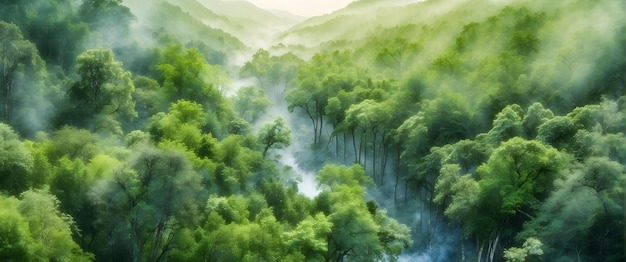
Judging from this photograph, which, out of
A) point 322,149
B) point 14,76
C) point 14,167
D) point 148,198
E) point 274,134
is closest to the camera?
point 14,167

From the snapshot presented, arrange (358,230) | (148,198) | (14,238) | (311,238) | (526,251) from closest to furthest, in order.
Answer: (14,238) → (148,198) → (526,251) → (311,238) → (358,230)

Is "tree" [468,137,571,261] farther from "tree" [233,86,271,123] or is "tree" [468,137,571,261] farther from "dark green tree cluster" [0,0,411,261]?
"tree" [233,86,271,123]

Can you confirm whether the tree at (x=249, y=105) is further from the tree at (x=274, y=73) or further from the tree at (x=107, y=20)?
the tree at (x=274, y=73)

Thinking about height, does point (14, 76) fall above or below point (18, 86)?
above

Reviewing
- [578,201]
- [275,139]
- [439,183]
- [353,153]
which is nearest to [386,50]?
[353,153]

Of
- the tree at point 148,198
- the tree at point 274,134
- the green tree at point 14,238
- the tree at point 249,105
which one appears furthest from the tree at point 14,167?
the tree at point 249,105

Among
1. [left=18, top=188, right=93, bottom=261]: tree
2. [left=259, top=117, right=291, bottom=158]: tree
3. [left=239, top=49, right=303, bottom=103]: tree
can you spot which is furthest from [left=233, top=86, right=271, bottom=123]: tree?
[left=18, top=188, right=93, bottom=261]: tree

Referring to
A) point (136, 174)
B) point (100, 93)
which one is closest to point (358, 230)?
point (136, 174)

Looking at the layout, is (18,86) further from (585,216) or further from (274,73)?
(585,216)

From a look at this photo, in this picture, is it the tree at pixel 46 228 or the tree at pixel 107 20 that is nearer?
the tree at pixel 46 228
